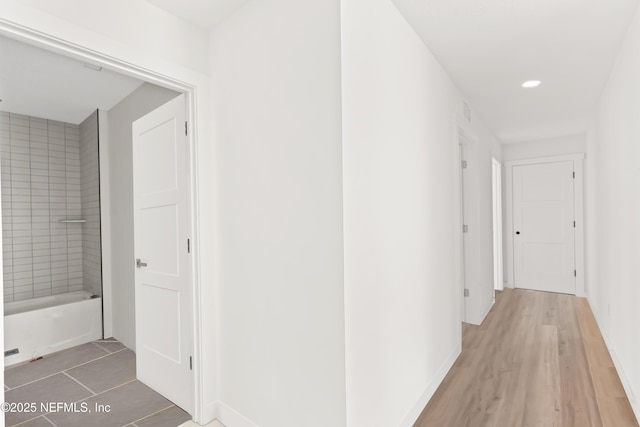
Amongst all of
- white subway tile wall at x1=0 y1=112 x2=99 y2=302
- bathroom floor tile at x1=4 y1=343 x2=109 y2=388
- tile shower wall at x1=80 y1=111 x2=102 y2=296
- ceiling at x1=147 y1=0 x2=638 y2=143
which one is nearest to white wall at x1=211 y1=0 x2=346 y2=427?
ceiling at x1=147 y1=0 x2=638 y2=143

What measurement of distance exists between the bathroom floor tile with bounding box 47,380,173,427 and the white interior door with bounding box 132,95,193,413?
0.24 feet

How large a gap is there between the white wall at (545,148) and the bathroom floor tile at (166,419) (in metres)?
5.59

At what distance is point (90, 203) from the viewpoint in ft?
12.9

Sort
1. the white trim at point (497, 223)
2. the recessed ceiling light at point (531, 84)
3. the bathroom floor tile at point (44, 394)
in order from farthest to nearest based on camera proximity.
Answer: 1. the white trim at point (497, 223)
2. the recessed ceiling light at point (531, 84)
3. the bathroom floor tile at point (44, 394)

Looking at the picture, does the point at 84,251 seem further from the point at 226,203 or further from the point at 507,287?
the point at 507,287

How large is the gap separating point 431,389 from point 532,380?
2.73ft

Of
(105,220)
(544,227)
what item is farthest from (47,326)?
(544,227)

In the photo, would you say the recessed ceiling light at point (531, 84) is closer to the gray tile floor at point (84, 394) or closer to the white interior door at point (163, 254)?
the white interior door at point (163, 254)

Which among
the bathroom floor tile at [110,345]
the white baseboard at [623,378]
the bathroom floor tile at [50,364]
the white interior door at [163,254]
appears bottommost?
the bathroom floor tile at [50,364]

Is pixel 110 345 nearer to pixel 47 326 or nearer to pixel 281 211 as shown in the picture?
pixel 47 326

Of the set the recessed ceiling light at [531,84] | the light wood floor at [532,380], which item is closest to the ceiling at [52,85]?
the recessed ceiling light at [531,84]

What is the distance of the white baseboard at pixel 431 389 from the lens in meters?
2.07

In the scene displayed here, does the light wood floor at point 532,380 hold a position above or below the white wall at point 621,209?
below

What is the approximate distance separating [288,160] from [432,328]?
62.3 inches
